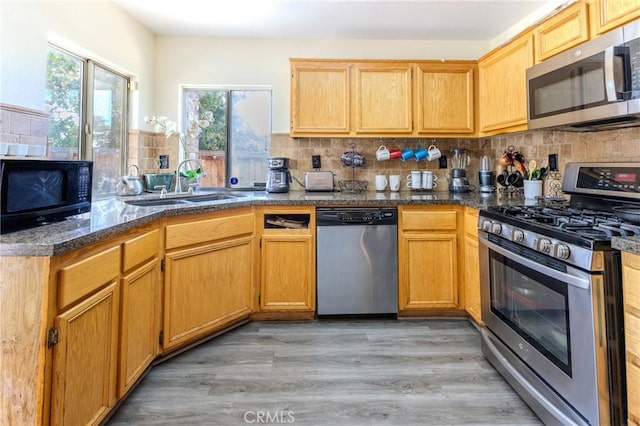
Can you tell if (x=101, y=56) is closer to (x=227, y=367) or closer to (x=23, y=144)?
(x=23, y=144)

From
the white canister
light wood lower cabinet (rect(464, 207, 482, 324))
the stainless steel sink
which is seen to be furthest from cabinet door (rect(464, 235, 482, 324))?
the stainless steel sink

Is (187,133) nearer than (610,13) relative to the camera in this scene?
No

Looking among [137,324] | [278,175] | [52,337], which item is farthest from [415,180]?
[52,337]

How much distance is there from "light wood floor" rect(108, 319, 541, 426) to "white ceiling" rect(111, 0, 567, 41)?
2.35m

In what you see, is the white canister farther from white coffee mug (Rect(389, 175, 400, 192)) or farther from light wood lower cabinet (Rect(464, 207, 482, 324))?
white coffee mug (Rect(389, 175, 400, 192))

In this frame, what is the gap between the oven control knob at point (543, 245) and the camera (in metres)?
1.38

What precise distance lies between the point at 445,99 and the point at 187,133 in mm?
2235

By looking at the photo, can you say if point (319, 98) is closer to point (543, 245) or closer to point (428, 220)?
point (428, 220)

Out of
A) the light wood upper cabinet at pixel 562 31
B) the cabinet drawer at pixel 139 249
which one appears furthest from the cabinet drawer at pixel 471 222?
the cabinet drawer at pixel 139 249

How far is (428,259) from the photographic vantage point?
248cm

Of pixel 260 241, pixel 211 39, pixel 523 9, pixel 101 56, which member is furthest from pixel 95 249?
pixel 523 9

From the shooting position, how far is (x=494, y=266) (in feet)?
6.08

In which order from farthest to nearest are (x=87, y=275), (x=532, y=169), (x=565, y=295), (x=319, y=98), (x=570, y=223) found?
(x=319, y=98), (x=532, y=169), (x=570, y=223), (x=565, y=295), (x=87, y=275)

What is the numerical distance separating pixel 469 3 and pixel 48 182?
283cm
